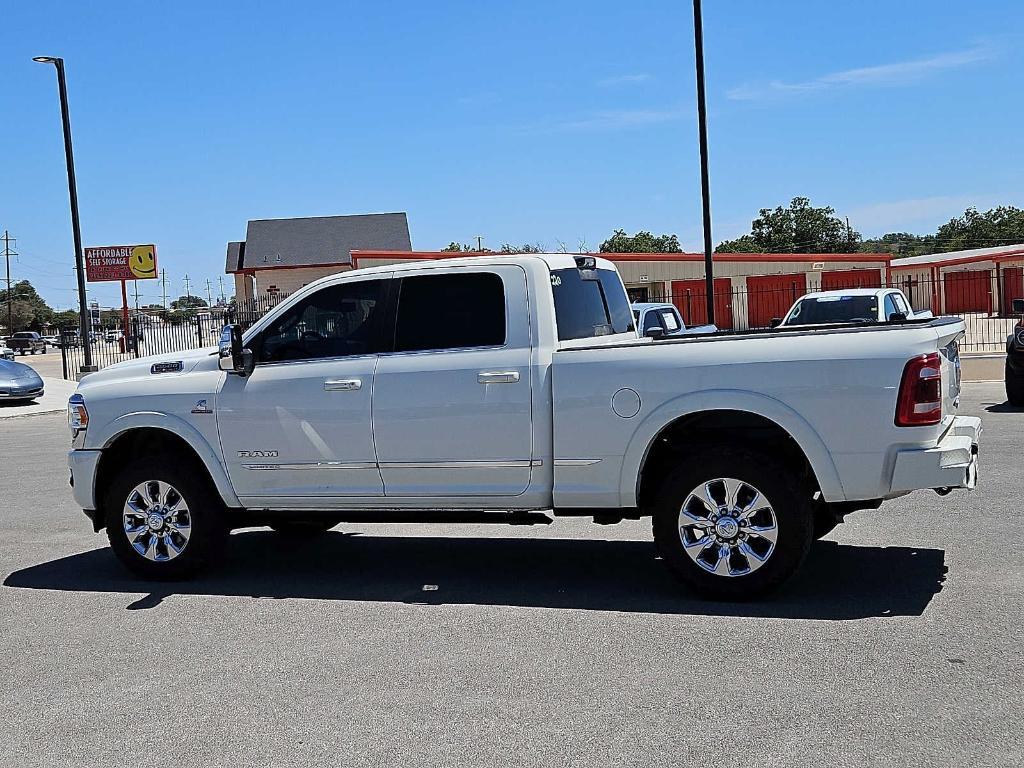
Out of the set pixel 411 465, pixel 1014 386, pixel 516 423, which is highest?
pixel 516 423

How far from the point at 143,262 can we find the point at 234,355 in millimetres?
57889

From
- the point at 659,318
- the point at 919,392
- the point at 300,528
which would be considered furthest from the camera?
the point at 659,318

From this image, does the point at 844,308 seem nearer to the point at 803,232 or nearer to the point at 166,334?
the point at 166,334

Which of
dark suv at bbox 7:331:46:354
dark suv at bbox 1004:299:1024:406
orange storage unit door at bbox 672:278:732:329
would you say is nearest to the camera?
dark suv at bbox 1004:299:1024:406

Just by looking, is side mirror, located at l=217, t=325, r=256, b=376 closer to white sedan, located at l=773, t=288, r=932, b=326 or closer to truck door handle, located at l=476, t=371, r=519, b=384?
truck door handle, located at l=476, t=371, r=519, b=384

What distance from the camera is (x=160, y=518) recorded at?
7.58 meters

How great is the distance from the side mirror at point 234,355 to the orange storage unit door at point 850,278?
144ft

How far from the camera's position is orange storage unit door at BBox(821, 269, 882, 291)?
165ft

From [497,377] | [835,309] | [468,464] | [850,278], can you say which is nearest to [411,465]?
[468,464]

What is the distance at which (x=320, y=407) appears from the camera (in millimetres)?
7195

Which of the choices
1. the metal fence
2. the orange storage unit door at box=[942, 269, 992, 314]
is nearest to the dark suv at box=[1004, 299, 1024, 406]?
the metal fence

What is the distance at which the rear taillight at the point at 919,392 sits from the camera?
6.02 meters

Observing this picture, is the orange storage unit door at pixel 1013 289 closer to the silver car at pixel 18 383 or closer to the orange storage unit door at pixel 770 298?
the orange storage unit door at pixel 770 298

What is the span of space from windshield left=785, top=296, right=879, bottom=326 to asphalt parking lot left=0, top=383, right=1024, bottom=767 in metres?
11.0
